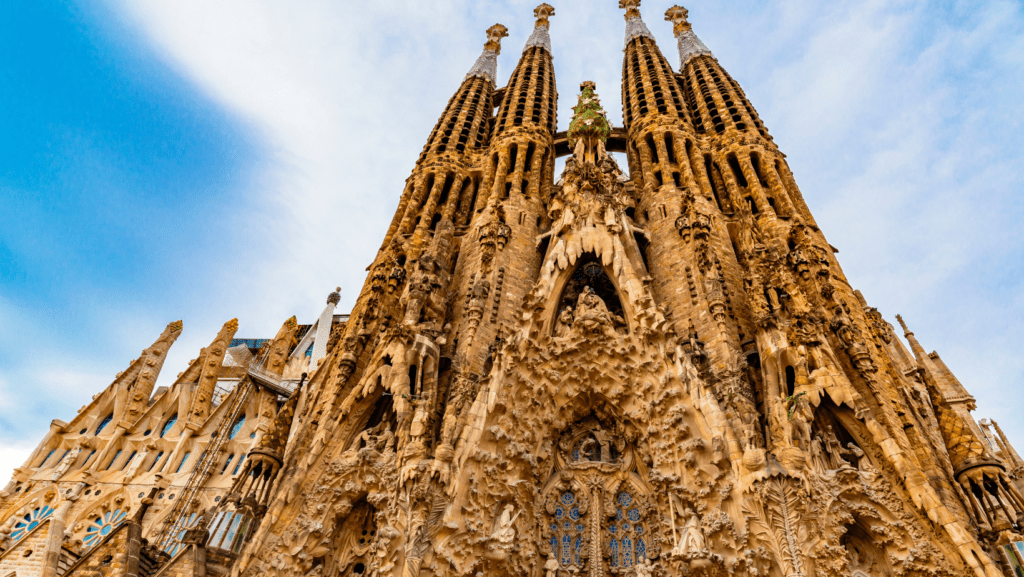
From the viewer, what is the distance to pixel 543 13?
32.2 metres

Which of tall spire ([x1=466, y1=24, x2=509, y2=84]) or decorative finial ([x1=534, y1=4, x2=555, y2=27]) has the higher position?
decorative finial ([x1=534, y1=4, x2=555, y2=27])

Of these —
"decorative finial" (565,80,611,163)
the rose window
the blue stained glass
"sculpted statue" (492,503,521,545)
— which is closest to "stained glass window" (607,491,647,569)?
the rose window

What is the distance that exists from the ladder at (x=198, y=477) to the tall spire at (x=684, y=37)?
71.2ft

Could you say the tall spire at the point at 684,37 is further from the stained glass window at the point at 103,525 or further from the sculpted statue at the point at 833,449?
the stained glass window at the point at 103,525

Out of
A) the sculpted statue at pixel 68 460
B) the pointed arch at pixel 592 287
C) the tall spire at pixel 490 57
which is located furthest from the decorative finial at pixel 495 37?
the sculpted statue at pixel 68 460

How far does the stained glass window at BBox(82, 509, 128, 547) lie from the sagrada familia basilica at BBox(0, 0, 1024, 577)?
2.5 inches

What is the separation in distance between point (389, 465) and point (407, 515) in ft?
4.30

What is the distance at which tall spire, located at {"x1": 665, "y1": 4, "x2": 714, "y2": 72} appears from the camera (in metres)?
26.7

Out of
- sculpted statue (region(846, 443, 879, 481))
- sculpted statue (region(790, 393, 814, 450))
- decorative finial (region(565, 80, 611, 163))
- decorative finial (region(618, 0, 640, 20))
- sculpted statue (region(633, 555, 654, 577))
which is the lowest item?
sculpted statue (region(633, 555, 654, 577))

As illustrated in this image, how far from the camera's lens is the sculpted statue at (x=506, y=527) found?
1034 cm

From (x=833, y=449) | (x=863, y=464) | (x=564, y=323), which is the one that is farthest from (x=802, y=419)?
(x=564, y=323)

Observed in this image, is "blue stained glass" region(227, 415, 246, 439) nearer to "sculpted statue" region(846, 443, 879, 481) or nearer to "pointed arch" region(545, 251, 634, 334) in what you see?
"pointed arch" region(545, 251, 634, 334)

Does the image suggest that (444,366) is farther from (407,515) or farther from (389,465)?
(407,515)

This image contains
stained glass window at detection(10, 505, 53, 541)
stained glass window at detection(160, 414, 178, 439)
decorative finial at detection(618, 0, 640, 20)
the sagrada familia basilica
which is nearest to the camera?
the sagrada familia basilica
